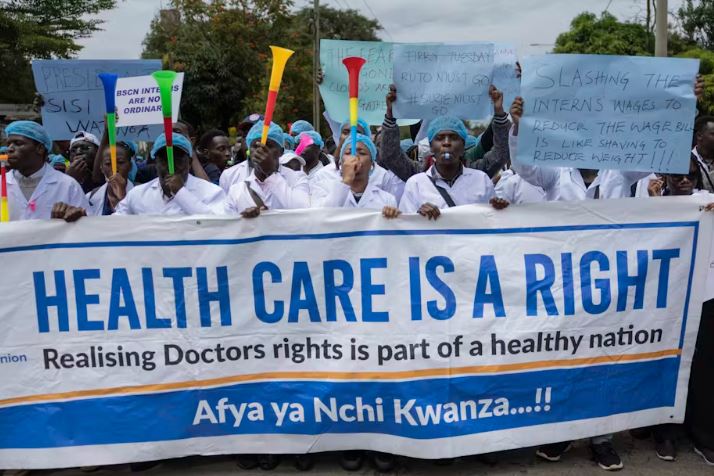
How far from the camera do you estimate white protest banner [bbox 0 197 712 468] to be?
3408 millimetres

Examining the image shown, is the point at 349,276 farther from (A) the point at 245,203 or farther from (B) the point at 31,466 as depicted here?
(B) the point at 31,466

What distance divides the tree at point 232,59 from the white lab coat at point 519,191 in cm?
2086

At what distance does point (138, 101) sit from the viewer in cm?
379

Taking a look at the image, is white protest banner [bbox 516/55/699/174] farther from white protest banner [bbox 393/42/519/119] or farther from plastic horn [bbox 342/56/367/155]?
plastic horn [bbox 342/56/367/155]

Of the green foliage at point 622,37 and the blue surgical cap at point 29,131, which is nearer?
the blue surgical cap at point 29,131

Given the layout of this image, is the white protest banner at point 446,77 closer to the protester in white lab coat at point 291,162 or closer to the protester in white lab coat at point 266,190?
the protester in white lab coat at point 266,190

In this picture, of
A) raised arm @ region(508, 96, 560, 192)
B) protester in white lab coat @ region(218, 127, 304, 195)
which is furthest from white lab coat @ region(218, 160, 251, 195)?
raised arm @ region(508, 96, 560, 192)

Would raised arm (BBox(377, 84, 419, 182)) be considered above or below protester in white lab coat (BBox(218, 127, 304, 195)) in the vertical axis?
above

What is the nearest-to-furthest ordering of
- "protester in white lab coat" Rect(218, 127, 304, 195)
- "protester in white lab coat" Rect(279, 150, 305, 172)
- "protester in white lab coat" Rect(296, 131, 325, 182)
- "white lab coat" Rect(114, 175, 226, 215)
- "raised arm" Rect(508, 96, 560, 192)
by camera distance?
"raised arm" Rect(508, 96, 560, 192)
"white lab coat" Rect(114, 175, 226, 215)
"protester in white lab coat" Rect(218, 127, 304, 195)
"protester in white lab coat" Rect(279, 150, 305, 172)
"protester in white lab coat" Rect(296, 131, 325, 182)

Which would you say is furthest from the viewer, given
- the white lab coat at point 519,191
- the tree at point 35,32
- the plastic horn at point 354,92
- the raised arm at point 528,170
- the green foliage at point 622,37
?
the green foliage at point 622,37

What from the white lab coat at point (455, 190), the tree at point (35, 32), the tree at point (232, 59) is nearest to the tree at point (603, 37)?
the tree at point (232, 59)

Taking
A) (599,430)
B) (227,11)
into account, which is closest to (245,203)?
(599,430)

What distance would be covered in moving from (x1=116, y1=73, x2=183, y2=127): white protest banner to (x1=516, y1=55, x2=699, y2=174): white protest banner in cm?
209

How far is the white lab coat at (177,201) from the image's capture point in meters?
3.81
